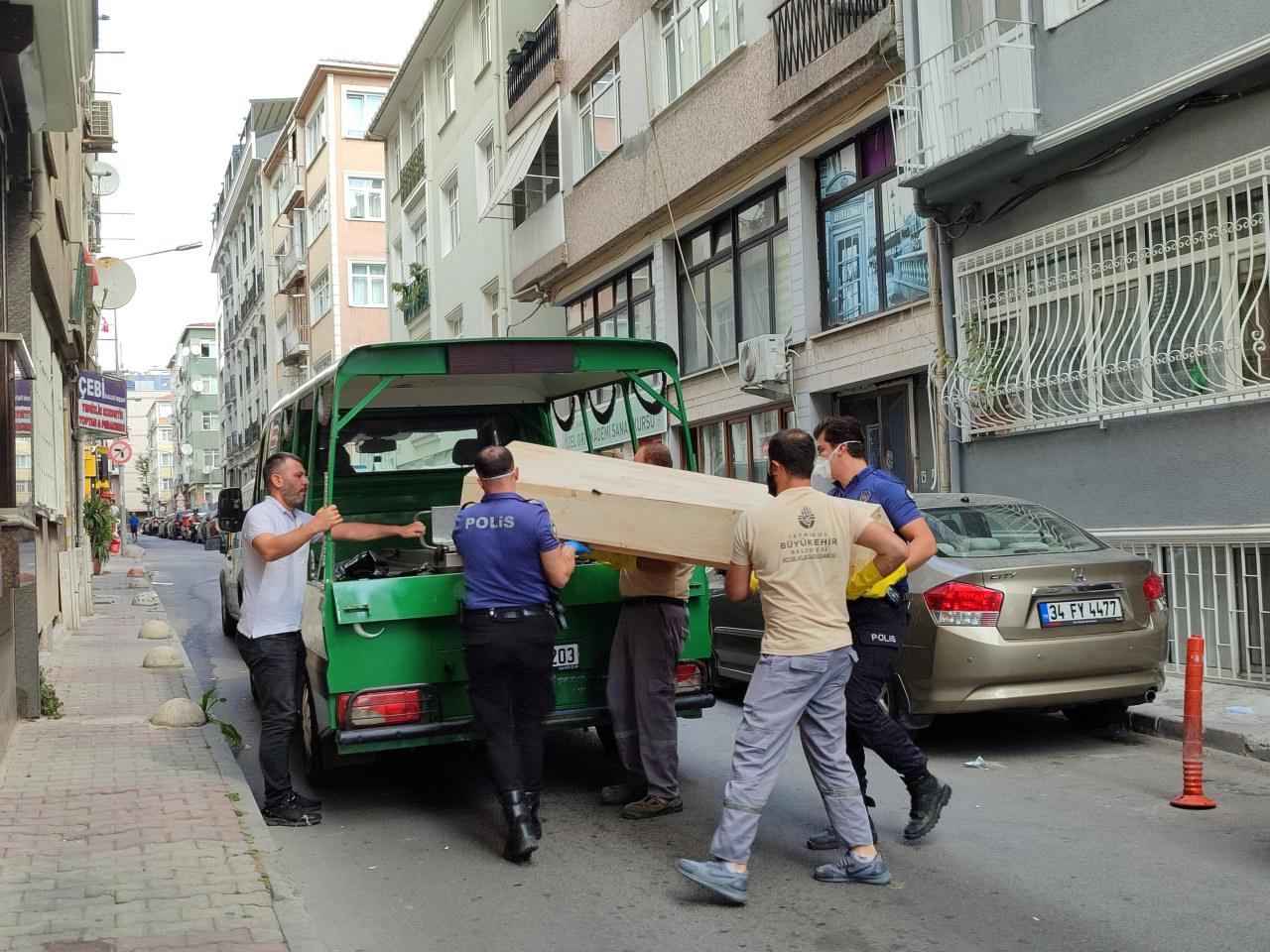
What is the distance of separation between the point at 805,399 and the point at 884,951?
12.8 m

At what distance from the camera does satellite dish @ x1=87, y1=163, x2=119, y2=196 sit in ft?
89.8

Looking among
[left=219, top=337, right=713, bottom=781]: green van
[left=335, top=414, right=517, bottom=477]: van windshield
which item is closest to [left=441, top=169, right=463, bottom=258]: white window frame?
[left=335, top=414, right=517, bottom=477]: van windshield

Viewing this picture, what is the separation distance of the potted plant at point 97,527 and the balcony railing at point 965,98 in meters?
20.0

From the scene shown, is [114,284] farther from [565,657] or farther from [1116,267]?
[565,657]

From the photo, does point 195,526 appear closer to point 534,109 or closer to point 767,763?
point 534,109

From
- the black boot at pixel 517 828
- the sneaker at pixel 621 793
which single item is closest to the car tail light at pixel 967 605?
the sneaker at pixel 621 793

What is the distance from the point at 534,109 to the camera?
25.7m

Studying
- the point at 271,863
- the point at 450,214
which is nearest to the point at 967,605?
the point at 271,863

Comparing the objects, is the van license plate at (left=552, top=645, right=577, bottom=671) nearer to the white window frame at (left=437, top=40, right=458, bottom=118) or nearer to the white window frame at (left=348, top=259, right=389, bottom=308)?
the white window frame at (left=437, top=40, right=458, bottom=118)

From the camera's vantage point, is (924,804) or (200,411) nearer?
(924,804)

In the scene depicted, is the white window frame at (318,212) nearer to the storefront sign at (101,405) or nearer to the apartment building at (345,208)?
the apartment building at (345,208)

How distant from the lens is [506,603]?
20.0 feet

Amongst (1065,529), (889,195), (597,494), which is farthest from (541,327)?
(597,494)

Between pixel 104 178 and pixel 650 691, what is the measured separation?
83.7ft
